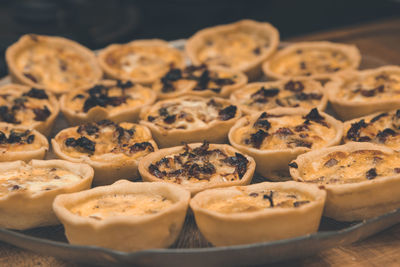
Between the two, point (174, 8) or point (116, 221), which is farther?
point (174, 8)

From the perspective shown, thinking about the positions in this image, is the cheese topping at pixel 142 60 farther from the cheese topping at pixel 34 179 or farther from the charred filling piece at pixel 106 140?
the cheese topping at pixel 34 179

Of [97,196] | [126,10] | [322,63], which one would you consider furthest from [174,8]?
[97,196]

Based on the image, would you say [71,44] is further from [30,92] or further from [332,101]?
Answer: [332,101]

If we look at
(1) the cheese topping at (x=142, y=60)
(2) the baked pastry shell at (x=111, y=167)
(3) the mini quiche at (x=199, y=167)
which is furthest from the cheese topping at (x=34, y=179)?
(1) the cheese topping at (x=142, y=60)

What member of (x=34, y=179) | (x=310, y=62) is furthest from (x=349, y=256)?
(x=310, y=62)

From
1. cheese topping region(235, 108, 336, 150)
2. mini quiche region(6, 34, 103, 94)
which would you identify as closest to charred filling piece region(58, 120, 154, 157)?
cheese topping region(235, 108, 336, 150)

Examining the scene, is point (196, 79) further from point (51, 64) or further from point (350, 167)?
point (350, 167)
